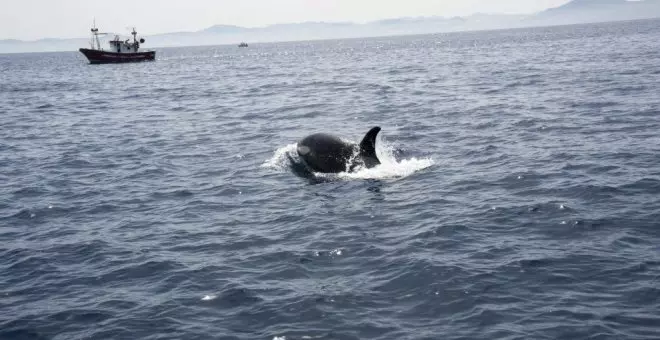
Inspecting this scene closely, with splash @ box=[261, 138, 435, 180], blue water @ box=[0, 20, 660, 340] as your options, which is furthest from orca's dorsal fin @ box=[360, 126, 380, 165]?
blue water @ box=[0, 20, 660, 340]

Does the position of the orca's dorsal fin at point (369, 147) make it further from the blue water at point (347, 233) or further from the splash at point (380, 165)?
the blue water at point (347, 233)

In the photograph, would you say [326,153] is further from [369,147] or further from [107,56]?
[107,56]

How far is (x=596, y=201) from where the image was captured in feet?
55.0

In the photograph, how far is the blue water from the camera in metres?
10.9

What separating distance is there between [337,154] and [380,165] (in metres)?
1.71

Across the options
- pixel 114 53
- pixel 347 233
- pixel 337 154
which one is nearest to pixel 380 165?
pixel 337 154

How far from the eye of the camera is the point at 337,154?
21.5 m

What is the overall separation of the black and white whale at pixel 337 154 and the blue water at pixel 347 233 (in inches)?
30.4

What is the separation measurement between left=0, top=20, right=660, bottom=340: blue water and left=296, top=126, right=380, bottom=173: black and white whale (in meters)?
0.77

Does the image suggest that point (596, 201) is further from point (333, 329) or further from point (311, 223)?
point (333, 329)

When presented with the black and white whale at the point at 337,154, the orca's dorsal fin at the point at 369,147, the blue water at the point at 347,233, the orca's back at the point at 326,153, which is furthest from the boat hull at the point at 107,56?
the orca's dorsal fin at the point at 369,147

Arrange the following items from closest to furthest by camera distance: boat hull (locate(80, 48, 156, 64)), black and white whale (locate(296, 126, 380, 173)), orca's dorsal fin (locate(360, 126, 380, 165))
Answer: orca's dorsal fin (locate(360, 126, 380, 165)) < black and white whale (locate(296, 126, 380, 173)) < boat hull (locate(80, 48, 156, 64))

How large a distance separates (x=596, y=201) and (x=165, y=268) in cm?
1204

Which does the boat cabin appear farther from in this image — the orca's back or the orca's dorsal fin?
the orca's dorsal fin
